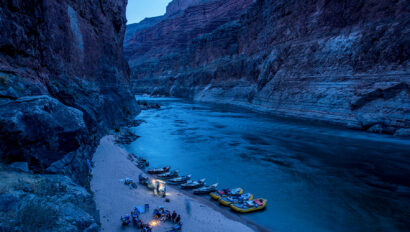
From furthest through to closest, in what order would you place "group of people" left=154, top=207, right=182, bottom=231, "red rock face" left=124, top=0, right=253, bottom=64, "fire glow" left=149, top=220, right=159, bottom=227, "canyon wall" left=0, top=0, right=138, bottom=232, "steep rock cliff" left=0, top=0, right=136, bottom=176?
1. "red rock face" left=124, top=0, right=253, bottom=64
2. "group of people" left=154, top=207, right=182, bottom=231
3. "fire glow" left=149, top=220, right=159, bottom=227
4. "steep rock cliff" left=0, top=0, right=136, bottom=176
5. "canyon wall" left=0, top=0, right=138, bottom=232

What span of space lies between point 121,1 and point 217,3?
9155cm

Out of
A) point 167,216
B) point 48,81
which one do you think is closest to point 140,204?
point 167,216

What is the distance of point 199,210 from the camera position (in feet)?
26.5

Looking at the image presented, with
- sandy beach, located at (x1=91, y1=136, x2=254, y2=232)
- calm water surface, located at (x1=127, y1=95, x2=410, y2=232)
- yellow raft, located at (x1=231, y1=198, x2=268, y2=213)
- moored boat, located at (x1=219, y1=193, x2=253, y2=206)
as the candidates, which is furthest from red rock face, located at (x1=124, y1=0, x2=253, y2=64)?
yellow raft, located at (x1=231, y1=198, x2=268, y2=213)

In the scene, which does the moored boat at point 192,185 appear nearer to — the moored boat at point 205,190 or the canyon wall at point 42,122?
the moored boat at point 205,190

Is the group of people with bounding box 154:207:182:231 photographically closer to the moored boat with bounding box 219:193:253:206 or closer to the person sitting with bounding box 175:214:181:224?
the person sitting with bounding box 175:214:181:224

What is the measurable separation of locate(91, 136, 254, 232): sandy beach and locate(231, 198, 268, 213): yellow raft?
2.56 ft

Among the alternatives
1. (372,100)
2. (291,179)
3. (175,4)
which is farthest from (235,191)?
(175,4)

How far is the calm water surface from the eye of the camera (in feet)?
27.3

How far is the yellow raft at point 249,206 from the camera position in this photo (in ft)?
28.0

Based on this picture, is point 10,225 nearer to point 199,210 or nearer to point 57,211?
point 57,211

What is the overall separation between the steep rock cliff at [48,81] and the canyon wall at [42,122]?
18 mm

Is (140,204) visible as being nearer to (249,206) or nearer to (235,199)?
(235,199)

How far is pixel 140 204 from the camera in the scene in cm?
770
